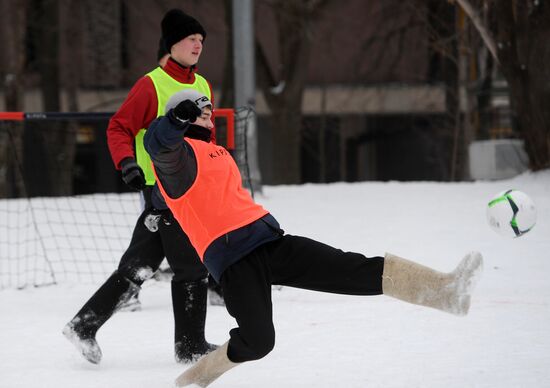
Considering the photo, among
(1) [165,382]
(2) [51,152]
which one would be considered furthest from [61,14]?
(1) [165,382]

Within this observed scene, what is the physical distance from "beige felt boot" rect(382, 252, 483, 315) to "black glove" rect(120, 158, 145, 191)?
4.68 ft

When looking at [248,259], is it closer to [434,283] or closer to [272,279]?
[272,279]

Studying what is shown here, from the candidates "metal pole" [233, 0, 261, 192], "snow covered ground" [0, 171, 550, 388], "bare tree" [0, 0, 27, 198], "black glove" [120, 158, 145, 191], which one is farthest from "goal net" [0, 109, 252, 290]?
"bare tree" [0, 0, 27, 198]

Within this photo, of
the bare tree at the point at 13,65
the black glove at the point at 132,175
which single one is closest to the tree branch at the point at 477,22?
the black glove at the point at 132,175

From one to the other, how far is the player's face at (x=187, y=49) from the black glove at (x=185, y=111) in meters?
1.33

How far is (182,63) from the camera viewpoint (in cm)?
534

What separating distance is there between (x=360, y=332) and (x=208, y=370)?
179 cm

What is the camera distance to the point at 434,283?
4148 mm

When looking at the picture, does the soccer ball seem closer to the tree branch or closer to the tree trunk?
the tree trunk

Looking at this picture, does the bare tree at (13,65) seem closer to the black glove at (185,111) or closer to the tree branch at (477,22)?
the tree branch at (477,22)

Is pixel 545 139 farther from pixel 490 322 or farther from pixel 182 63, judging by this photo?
pixel 182 63

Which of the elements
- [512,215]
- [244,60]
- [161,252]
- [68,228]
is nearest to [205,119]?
[161,252]

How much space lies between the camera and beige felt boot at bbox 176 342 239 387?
171 inches

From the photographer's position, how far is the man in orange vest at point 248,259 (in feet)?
13.8
